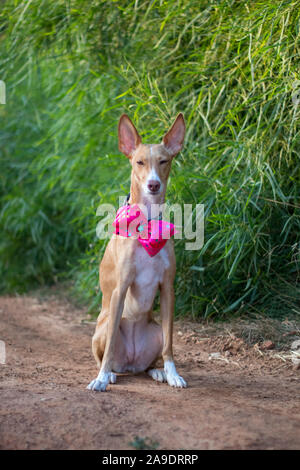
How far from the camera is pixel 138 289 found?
136 inches

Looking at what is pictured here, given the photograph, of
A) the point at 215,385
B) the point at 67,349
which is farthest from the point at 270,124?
the point at 67,349

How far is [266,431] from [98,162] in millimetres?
3525

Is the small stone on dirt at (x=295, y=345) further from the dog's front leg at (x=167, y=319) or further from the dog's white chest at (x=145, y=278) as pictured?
the dog's white chest at (x=145, y=278)

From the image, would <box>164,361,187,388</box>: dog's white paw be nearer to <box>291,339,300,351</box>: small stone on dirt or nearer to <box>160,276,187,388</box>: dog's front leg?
<box>160,276,187,388</box>: dog's front leg

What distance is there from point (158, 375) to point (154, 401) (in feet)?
1.98

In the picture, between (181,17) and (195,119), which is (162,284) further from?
(181,17)

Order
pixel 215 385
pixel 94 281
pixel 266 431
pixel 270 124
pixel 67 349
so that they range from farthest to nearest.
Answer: pixel 94 281, pixel 67 349, pixel 270 124, pixel 215 385, pixel 266 431

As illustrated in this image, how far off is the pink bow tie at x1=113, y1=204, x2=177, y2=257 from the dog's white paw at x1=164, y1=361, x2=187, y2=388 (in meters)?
0.68

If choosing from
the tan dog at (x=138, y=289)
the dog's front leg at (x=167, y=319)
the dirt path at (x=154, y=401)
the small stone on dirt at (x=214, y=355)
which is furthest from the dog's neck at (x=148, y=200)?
the small stone on dirt at (x=214, y=355)

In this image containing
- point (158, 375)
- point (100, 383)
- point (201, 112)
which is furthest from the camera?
point (201, 112)

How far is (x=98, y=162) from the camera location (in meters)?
5.44

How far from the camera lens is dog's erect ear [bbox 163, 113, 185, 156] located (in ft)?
11.6

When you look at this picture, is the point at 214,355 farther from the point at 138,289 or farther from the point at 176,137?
the point at 176,137

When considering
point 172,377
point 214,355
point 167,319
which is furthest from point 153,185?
point 214,355
